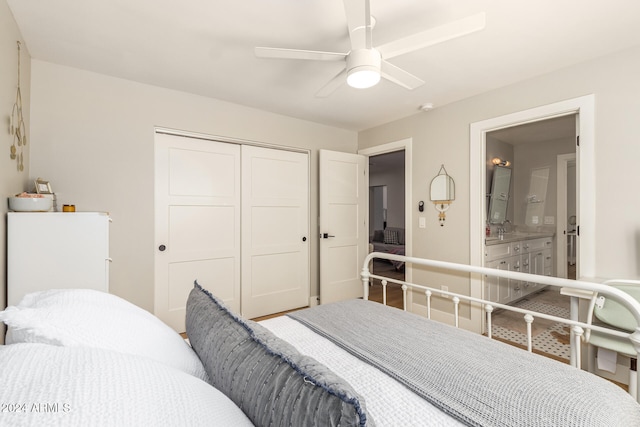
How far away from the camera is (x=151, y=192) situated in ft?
8.97

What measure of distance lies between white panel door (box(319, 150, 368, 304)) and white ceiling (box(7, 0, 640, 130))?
1.19 metres

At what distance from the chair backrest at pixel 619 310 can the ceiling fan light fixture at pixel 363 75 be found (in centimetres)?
191

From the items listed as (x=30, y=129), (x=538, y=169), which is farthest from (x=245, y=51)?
(x=538, y=169)

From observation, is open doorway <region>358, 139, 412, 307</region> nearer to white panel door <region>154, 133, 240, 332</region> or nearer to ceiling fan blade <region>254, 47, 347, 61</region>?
white panel door <region>154, 133, 240, 332</region>

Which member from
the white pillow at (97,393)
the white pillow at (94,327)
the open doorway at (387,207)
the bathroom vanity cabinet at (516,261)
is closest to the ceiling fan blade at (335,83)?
the white pillow at (94,327)

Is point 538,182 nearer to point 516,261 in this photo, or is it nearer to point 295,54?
point 516,261

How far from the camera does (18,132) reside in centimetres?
193

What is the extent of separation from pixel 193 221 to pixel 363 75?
2.23 metres

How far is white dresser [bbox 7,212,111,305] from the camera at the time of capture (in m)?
1.73

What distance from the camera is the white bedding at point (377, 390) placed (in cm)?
83

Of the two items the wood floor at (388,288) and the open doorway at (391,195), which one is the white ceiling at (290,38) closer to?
the wood floor at (388,288)

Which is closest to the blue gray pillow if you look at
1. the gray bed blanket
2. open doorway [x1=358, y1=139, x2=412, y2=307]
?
the gray bed blanket

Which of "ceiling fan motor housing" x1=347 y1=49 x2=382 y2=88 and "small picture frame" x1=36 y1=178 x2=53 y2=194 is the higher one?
"ceiling fan motor housing" x1=347 y1=49 x2=382 y2=88

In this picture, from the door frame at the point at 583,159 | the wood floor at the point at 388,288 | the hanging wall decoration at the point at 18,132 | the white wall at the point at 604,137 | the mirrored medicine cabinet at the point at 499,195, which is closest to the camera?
the hanging wall decoration at the point at 18,132
